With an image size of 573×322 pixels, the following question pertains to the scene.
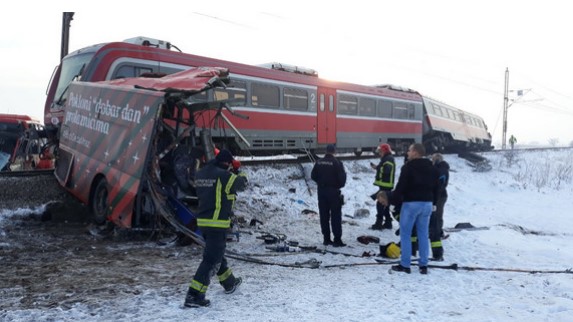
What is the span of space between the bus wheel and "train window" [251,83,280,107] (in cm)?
616

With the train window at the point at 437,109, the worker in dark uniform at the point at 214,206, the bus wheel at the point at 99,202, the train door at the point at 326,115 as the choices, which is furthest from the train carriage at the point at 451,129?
the worker in dark uniform at the point at 214,206

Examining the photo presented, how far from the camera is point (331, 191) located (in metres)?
7.57

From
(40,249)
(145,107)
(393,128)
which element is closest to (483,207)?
(393,128)

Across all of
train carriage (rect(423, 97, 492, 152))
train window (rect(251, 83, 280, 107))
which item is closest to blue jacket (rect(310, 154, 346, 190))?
train window (rect(251, 83, 280, 107))

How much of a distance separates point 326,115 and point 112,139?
378 inches

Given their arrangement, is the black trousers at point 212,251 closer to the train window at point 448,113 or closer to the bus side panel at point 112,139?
the bus side panel at point 112,139

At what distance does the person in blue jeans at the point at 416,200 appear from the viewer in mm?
5887

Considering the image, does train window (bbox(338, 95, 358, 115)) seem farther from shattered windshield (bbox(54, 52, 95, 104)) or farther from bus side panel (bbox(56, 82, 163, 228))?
bus side panel (bbox(56, 82, 163, 228))

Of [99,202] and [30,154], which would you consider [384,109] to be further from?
[99,202]

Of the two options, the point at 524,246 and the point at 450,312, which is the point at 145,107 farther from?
the point at 524,246

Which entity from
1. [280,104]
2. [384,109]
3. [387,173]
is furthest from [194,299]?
[384,109]

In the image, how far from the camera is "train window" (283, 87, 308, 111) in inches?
560

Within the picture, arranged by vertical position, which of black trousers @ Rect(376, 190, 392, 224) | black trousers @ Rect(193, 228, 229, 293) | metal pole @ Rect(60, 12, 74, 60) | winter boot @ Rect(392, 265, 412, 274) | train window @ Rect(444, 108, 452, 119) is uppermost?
metal pole @ Rect(60, 12, 74, 60)

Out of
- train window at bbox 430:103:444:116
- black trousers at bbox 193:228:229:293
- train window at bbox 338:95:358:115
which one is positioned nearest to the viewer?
black trousers at bbox 193:228:229:293
